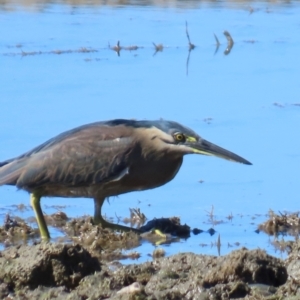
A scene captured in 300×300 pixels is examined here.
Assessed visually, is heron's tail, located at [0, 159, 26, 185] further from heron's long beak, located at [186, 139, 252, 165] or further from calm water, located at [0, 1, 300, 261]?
heron's long beak, located at [186, 139, 252, 165]

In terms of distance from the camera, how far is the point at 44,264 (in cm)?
625

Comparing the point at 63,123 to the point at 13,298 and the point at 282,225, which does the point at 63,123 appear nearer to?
the point at 282,225

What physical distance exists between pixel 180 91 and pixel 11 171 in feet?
16.2

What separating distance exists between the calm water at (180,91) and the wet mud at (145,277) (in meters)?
1.23

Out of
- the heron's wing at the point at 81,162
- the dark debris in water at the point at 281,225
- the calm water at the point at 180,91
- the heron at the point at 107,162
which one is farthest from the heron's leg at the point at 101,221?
the dark debris in water at the point at 281,225

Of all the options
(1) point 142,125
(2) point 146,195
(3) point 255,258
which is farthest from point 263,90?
(3) point 255,258

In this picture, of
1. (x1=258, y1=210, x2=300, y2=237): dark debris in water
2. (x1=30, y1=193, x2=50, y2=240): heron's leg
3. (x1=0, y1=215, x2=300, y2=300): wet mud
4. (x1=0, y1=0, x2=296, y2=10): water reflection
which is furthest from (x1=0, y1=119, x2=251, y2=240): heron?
(x1=0, y1=0, x2=296, y2=10): water reflection

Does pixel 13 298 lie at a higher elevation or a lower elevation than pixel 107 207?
higher

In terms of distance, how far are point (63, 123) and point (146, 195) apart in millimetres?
2037

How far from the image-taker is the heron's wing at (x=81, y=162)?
8.22 meters

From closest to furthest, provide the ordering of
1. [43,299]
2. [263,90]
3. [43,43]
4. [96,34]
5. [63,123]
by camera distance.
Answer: [43,299] < [63,123] < [263,90] < [43,43] < [96,34]

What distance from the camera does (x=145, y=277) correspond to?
636cm

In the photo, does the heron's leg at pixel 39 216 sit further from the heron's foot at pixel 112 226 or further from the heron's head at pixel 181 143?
the heron's head at pixel 181 143

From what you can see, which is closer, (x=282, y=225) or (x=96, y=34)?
(x=282, y=225)
